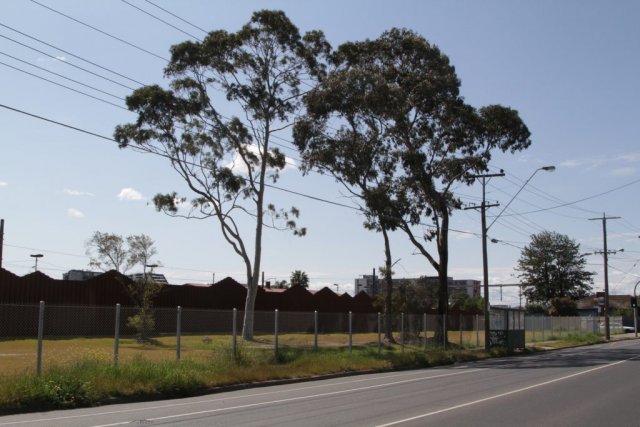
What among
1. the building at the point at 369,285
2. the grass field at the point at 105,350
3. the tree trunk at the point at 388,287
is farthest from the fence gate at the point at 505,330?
the building at the point at 369,285

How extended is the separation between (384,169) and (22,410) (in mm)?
28798

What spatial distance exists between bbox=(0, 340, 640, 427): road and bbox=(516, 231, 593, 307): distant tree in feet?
286

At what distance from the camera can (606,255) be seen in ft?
190

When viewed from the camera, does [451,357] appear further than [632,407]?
Yes

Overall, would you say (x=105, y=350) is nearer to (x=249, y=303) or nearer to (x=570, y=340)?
(x=249, y=303)

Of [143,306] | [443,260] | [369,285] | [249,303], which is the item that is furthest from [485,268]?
[369,285]

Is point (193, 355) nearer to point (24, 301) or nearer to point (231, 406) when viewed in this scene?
point (231, 406)

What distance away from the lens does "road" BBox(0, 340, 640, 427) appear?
11219mm

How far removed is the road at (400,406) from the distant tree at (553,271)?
8710 centimetres

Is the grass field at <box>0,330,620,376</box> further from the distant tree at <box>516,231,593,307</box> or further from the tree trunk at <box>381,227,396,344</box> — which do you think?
the distant tree at <box>516,231,593,307</box>

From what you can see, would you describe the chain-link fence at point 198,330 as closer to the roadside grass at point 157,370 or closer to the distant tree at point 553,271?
the roadside grass at point 157,370

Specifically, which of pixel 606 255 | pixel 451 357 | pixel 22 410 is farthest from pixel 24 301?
pixel 606 255

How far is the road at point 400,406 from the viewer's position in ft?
36.8

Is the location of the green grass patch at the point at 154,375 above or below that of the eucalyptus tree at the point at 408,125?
below
